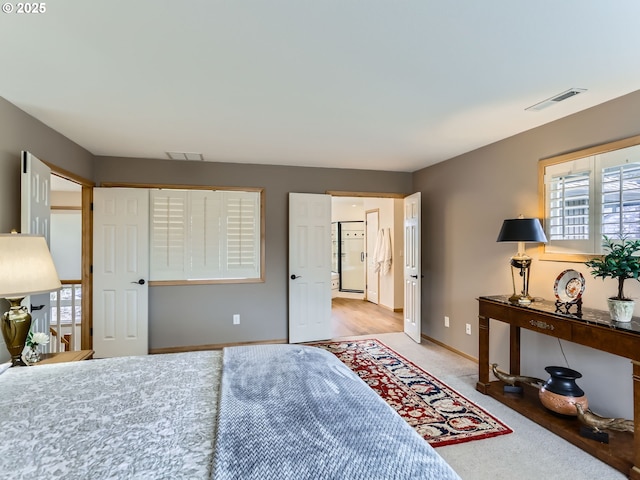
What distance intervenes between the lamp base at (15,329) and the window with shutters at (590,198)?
392 centimetres

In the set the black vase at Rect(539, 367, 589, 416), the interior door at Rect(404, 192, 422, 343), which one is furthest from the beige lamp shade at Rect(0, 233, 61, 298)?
the interior door at Rect(404, 192, 422, 343)

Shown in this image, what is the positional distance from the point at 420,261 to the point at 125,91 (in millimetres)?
3693

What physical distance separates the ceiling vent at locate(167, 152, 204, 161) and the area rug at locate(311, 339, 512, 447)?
2901 mm

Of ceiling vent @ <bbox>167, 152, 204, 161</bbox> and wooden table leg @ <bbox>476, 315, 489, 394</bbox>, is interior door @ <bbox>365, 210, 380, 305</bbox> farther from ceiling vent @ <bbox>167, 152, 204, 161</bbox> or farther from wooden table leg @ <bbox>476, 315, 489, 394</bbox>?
ceiling vent @ <bbox>167, 152, 204, 161</bbox>

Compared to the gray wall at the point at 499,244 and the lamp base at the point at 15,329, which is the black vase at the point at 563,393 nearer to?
the gray wall at the point at 499,244

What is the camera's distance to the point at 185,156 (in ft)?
13.4

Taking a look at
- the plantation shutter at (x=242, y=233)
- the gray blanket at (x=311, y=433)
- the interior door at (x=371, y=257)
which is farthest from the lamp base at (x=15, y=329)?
the interior door at (x=371, y=257)

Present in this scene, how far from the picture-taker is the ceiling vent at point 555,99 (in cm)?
232

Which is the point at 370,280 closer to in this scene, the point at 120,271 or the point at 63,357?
the point at 120,271

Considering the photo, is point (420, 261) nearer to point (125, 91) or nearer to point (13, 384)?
point (125, 91)

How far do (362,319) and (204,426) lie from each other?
16.3 feet

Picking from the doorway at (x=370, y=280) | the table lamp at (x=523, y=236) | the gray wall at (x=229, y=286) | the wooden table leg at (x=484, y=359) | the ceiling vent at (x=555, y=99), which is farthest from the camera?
the doorway at (x=370, y=280)

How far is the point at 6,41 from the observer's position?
174 cm

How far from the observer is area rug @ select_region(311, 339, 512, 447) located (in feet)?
8.08
